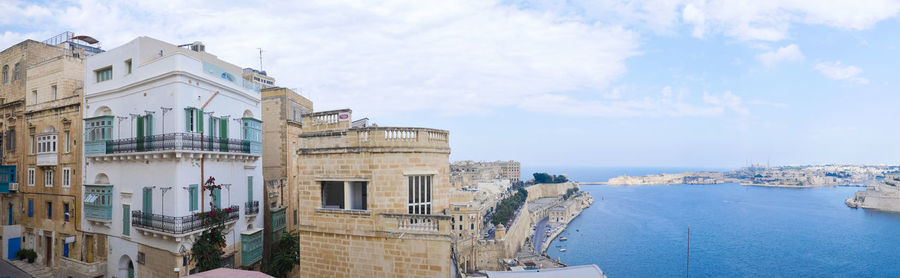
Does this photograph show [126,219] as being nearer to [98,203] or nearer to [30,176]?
[98,203]

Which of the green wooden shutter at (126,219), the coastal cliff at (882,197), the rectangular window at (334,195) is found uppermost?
the rectangular window at (334,195)

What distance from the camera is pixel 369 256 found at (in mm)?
9938

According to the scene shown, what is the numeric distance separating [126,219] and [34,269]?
750cm

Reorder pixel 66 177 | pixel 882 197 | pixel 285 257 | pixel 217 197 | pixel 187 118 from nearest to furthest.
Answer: pixel 187 118 → pixel 217 197 → pixel 285 257 → pixel 66 177 → pixel 882 197

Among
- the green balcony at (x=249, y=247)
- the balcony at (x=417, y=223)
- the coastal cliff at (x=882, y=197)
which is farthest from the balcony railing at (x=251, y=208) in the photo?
the coastal cliff at (x=882, y=197)

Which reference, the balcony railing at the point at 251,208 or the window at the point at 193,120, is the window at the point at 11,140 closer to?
the balcony railing at the point at 251,208

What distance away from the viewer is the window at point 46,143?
17125 mm

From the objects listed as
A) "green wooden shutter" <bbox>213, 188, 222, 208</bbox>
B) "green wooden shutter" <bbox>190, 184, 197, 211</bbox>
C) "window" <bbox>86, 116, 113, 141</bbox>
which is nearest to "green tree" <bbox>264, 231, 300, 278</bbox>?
"green wooden shutter" <bbox>213, 188, 222, 208</bbox>

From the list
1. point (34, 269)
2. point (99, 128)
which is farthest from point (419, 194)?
point (34, 269)

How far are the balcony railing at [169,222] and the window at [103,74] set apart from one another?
17.4ft

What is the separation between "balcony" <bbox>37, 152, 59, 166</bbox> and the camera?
1695cm

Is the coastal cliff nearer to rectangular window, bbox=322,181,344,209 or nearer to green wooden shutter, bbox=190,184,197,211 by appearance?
rectangular window, bbox=322,181,344,209

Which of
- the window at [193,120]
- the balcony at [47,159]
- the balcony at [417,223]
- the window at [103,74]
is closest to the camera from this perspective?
the balcony at [417,223]

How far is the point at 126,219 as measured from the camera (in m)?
14.5
